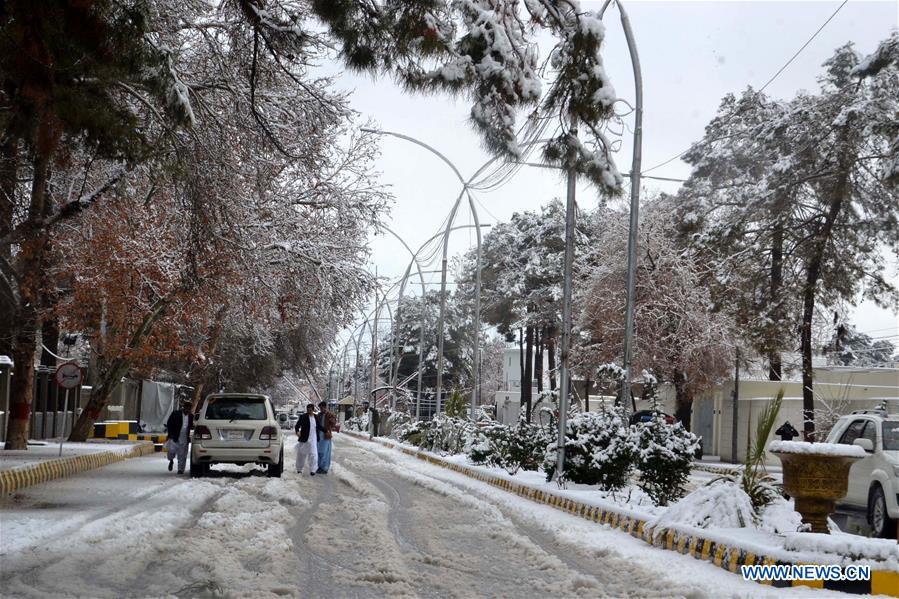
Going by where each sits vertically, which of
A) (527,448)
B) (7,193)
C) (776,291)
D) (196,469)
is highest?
(776,291)

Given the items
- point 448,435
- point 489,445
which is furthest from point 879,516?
point 448,435

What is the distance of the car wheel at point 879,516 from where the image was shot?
571 inches

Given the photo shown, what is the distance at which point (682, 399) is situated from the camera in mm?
44625

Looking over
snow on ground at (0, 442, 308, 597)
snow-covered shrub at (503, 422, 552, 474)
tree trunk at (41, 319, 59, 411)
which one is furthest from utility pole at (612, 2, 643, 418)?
tree trunk at (41, 319, 59, 411)

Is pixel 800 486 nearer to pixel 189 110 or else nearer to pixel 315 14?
pixel 315 14

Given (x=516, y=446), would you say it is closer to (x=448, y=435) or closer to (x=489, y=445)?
(x=489, y=445)

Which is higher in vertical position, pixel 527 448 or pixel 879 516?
pixel 527 448

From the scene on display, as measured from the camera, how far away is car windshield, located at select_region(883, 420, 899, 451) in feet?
51.8

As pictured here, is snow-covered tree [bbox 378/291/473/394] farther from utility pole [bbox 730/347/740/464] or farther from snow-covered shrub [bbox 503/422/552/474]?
snow-covered shrub [bbox 503/422/552/474]

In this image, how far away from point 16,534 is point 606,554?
6235 mm

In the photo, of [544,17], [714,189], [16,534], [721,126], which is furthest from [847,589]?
[721,126]

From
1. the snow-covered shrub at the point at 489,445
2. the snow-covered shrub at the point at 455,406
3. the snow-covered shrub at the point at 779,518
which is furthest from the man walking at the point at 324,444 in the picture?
the snow-covered shrub at the point at 779,518

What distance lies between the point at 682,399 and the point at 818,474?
35.1 meters

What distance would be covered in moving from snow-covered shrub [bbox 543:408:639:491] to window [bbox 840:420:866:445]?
333 centimetres
